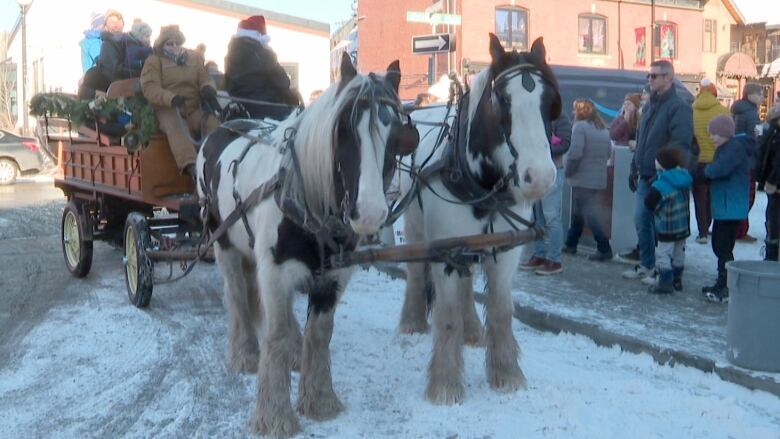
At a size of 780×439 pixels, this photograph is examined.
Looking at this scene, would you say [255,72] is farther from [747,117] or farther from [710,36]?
[710,36]

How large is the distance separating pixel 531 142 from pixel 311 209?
3.85 ft

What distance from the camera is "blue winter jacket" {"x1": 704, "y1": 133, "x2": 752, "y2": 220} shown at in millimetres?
7113

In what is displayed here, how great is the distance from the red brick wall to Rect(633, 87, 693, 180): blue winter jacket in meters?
20.2

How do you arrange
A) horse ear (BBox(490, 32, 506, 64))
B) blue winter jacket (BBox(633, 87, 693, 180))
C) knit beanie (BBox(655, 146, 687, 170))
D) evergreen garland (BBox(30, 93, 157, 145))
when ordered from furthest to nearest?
1. blue winter jacket (BBox(633, 87, 693, 180))
2. knit beanie (BBox(655, 146, 687, 170))
3. evergreen garland (BBox(30, 93, 157, 145))
4. horse ear (BBox(490, 32, 506, 64))

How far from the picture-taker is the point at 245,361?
5492mm

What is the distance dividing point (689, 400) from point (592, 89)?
13315mm

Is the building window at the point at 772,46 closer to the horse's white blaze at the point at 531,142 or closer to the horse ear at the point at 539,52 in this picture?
the horse ear at the point at 539,52

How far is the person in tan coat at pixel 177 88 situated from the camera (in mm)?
6738

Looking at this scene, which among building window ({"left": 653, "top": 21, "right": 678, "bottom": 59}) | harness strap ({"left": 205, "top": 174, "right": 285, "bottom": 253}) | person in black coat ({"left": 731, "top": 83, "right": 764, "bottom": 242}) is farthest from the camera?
building window ({"left": 653, "top": 21, "right": 678, "bottom": 59})


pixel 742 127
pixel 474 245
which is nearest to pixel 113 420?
pixel 474 245

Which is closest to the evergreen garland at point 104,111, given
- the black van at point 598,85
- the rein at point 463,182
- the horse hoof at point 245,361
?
the horse hoof at point 245,361

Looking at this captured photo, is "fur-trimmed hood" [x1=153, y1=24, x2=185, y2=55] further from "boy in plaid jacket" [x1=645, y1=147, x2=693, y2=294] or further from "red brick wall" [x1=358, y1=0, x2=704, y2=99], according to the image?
"red brick wall" [x1=358, y1=0, x2=704, y2=99]

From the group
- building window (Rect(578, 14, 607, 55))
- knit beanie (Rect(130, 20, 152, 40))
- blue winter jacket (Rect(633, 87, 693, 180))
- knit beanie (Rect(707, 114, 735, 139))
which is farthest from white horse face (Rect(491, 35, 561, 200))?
building window (Rect(578, 14, 607, 55))

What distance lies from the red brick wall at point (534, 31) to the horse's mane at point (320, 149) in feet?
79.0
